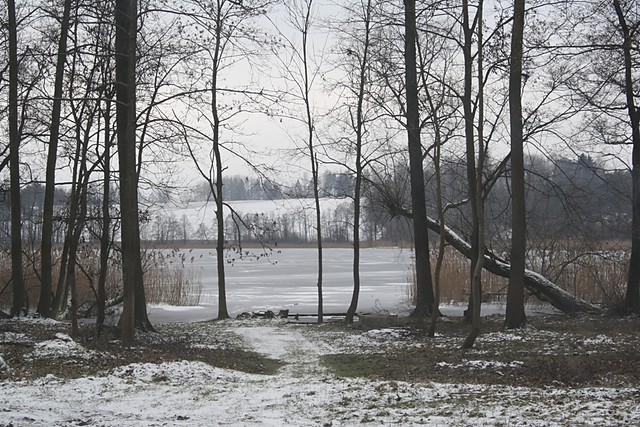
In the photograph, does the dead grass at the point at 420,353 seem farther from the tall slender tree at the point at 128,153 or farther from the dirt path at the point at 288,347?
the tall slender tree at the point at 128,153

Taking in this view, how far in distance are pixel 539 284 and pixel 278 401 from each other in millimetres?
12229

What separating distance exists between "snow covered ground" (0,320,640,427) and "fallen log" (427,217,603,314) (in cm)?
999

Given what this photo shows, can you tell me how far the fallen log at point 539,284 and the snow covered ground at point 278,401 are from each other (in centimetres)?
999

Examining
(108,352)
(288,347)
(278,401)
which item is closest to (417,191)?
(288,347)

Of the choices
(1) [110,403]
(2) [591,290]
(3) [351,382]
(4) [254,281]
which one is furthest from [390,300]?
(1) [110,403]

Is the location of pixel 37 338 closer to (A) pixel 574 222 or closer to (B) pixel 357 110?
(B) pixel 357 110

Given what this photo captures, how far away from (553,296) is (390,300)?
700 centimetres

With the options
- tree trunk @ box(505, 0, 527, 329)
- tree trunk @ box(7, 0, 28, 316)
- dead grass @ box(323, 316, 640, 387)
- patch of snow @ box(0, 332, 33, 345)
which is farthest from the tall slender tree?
tree trunk @ box(505, 0, 527, 329)

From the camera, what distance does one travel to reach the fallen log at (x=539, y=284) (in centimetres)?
1738

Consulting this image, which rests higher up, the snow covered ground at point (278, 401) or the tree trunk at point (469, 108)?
the tree trunk at point (469, 108)

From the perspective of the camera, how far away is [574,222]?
57.3 feet

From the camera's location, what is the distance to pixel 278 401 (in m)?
7.01

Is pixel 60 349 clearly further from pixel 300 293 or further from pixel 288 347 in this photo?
pixel 300 293

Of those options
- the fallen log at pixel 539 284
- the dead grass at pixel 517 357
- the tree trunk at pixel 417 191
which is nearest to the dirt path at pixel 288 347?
the dead grass at pixel 517 357
